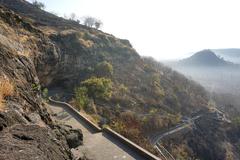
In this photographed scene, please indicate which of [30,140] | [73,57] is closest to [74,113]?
[30,140]

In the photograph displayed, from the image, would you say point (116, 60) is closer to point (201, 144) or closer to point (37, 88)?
point (201, 144)

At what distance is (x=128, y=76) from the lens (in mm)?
55156

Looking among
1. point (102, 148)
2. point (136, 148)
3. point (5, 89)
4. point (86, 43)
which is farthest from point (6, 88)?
point (86, 43)

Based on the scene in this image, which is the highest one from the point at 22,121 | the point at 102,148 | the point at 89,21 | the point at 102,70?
the point at 89,21

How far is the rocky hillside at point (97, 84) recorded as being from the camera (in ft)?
25.7

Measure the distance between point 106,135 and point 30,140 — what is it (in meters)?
8.88

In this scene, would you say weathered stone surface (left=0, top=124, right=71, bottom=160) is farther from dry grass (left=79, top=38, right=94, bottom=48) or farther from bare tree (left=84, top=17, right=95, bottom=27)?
bare tree (left=84, top=17, right=95, bottom=27)

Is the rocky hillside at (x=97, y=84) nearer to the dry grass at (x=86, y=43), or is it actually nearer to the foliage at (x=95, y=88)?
the foliage at (x=95, y=88)

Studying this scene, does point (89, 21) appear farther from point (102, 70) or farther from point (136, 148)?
point (136, 148)

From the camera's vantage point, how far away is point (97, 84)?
35969mm

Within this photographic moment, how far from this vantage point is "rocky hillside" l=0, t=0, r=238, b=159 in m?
7.82

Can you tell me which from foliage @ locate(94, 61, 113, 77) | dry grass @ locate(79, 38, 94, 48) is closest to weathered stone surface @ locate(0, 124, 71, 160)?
foliage @ locate(94, 61, 113, 77)

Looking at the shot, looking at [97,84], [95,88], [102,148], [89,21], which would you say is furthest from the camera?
[89,21]

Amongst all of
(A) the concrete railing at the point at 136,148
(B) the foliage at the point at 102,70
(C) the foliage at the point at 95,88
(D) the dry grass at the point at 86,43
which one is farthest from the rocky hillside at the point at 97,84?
(A) the concrete railing at the point at 136,148
